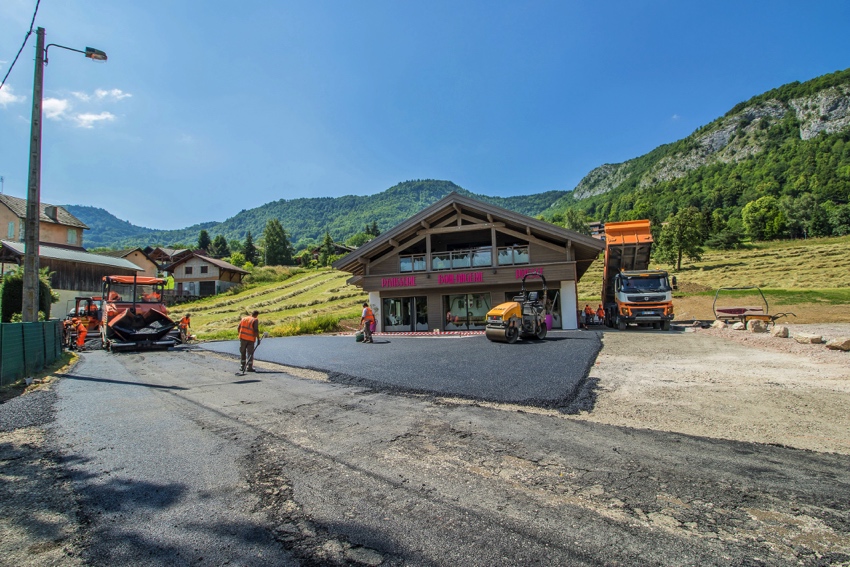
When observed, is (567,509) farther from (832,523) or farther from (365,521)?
(832,523)

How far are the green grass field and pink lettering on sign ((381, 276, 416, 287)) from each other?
372 cm

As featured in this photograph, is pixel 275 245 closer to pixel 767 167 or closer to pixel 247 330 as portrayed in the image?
pixel 247 330

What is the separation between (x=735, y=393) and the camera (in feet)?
21.2

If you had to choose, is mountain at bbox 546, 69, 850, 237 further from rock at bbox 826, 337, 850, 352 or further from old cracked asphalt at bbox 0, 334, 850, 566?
old cracked asphalt at bbox 0, 334, 850, 566

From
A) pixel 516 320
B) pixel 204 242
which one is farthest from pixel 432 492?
pixel 204 242

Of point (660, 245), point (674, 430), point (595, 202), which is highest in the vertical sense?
point (595, 202)

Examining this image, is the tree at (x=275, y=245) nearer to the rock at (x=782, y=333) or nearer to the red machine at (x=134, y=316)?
the red machine at (x=134, y=316)

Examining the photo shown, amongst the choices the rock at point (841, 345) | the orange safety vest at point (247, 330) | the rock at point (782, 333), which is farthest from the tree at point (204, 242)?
the rock at point (841, 345)

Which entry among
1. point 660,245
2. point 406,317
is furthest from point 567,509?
point 660,245

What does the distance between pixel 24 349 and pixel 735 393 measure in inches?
542

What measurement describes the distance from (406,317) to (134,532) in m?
22.6

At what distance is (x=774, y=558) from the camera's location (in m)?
2.24

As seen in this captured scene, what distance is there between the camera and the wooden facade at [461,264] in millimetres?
22156

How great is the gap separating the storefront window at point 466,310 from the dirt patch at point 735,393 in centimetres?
1263
